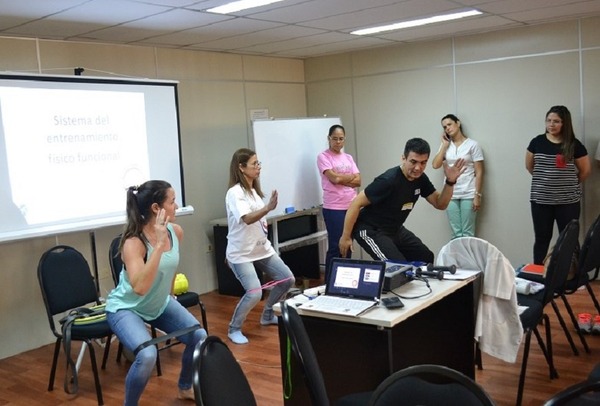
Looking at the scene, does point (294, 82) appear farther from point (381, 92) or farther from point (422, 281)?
point (422, 281)

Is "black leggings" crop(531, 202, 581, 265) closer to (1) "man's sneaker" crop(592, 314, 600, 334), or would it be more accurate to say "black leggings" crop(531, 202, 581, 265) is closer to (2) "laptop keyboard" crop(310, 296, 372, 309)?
(1) "man's sneaker" crop(592, 314, 600, 334)

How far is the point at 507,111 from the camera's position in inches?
240

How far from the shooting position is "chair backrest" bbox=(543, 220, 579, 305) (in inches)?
134

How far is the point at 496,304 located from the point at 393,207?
939 millimetres

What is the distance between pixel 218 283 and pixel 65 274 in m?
2.31

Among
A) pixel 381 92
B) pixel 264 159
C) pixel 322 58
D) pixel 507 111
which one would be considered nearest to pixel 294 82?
pixel 322 58

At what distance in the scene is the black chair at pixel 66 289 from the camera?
3.78 metres

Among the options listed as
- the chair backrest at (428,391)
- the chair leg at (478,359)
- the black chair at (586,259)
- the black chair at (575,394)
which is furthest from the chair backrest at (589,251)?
the chair backrest at (428,391)

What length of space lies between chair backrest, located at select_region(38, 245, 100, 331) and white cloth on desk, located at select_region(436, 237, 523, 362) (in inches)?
103

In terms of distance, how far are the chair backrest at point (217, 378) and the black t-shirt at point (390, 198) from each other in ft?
7.00

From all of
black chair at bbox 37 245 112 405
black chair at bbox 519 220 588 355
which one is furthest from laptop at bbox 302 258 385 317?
black chair at bbox 37 245 112 405

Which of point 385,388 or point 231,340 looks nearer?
point 385,388

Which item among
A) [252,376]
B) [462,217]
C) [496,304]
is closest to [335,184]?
[462,217]

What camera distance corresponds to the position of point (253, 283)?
468 centimetres
